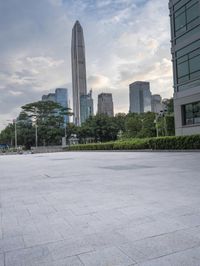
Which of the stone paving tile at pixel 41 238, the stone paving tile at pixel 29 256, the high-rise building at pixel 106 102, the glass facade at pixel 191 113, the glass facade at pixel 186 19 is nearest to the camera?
the stone paving tile at pixel 29 256

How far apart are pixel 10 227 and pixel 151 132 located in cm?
4442

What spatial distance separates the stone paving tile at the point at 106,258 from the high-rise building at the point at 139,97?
334ft

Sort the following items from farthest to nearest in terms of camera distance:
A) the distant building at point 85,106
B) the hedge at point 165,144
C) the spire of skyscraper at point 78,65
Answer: the spire of skyscraper at point 78,65 < the distant building at point 85,106 < the hedge at point 165,144

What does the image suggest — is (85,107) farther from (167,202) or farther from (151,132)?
(167,202)

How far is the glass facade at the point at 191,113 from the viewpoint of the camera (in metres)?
24.2

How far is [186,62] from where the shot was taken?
83.3ft

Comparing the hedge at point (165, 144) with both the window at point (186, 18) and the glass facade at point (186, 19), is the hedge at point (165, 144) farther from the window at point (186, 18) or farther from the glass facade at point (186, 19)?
the window at point (186, 18)

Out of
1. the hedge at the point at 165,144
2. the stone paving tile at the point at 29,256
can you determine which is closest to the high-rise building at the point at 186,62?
the hedge at the point at 165,144

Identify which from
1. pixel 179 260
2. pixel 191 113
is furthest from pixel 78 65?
pixel 179 260

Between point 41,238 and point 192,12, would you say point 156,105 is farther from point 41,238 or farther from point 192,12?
point 41,238

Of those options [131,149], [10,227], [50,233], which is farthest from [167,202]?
[131,149]

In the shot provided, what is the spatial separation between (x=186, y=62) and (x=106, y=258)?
24.8 metres

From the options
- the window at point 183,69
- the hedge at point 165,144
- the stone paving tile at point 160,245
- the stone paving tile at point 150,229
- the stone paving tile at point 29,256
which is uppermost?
the window at point 183,69

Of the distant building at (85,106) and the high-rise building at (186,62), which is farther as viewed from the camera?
the distant building at (85,106)
